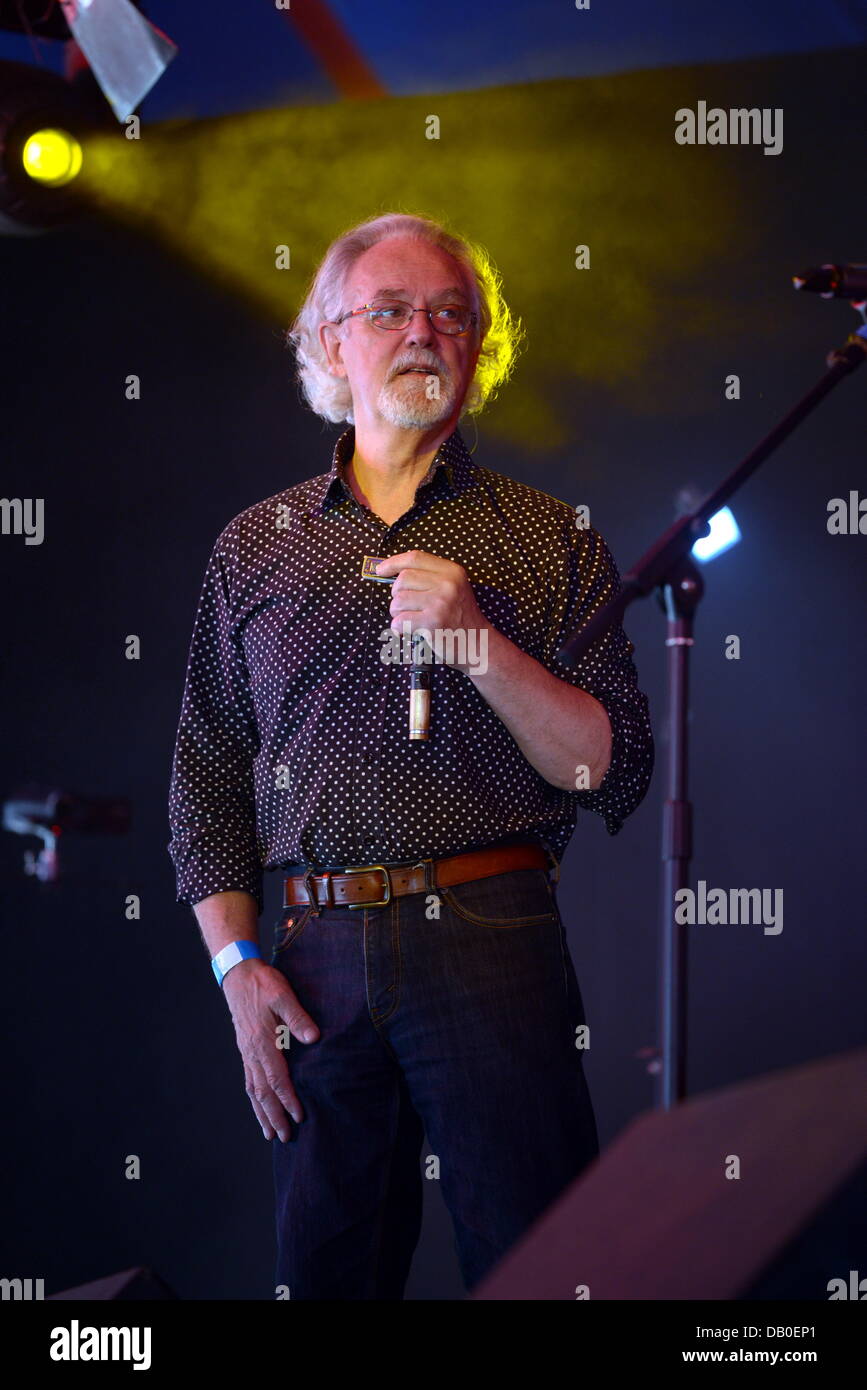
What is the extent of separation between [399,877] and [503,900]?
5.7 inches

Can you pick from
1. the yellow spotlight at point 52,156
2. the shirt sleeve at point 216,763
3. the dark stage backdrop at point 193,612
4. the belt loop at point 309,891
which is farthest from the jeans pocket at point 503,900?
the yellow spotlight at point 52,156

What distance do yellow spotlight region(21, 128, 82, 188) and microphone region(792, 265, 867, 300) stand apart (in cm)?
157

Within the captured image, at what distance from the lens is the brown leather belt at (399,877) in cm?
187

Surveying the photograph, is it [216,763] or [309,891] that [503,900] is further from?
[216,763]

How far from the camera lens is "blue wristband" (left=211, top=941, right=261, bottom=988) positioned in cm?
205

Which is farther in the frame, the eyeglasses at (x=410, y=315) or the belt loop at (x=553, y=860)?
the eyeglasses at (x=410, y=315)

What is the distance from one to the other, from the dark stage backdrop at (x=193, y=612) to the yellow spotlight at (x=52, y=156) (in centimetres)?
77

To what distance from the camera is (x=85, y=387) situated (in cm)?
343

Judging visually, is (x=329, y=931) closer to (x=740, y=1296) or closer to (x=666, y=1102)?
(x=666, y=1102)

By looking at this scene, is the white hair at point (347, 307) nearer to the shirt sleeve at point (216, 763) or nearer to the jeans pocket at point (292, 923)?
the shirt sleeve at point (216, 763)

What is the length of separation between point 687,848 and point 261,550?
90 centimetres

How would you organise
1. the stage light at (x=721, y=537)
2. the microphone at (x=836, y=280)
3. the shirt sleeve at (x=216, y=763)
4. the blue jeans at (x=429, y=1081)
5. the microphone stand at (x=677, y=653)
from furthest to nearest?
the stage light at (x=721, y=537) → the shirt sleeve at (x=216, y=763) → the blue jeans at (x=429, y=1081) → the microphone at (x=836, y=280) → the microphone stand at (x=677, y=653)

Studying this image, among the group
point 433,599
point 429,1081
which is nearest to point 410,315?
point 433,599
